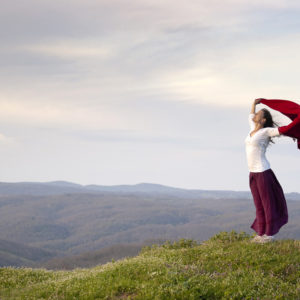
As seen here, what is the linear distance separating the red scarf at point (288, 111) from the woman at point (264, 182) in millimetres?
473

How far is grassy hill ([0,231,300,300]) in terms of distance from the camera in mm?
11477

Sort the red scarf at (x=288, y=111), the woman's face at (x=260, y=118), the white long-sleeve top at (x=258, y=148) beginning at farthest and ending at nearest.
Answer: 1. the woman's face at (x=260, y=118)
2. the white long-sleeve top at (x=258, y=148)
3. the red scarf at (x=288, y=111)

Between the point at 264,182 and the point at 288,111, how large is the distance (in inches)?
114

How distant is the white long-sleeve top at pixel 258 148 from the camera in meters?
15.8

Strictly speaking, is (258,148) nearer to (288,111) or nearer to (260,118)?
(260,118)

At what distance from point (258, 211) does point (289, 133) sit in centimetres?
327

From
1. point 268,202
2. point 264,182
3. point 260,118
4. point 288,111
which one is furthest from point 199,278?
point 288,111

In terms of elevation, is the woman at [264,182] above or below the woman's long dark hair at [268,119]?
below

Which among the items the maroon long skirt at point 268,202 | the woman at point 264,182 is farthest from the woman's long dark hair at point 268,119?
the maroon long skirt at point 268,202

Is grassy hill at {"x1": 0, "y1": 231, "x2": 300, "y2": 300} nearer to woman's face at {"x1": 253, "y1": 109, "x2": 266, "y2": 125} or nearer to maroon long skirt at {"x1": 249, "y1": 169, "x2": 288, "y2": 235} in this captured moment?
maroon long skirt at {"x1": 249, "y1": 169, "x2": 288, "y2": 235}

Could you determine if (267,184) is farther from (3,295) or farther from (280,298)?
(3,295)

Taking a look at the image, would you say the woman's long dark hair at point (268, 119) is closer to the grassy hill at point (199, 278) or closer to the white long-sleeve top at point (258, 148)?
A: the white long-sleeve top at point (258, 148)

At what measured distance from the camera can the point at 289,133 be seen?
15.4 meters

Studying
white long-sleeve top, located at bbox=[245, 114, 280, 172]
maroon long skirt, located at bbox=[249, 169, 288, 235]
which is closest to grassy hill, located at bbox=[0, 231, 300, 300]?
maroon long skirt, located at bbox=[249, 169, 288, 235]
